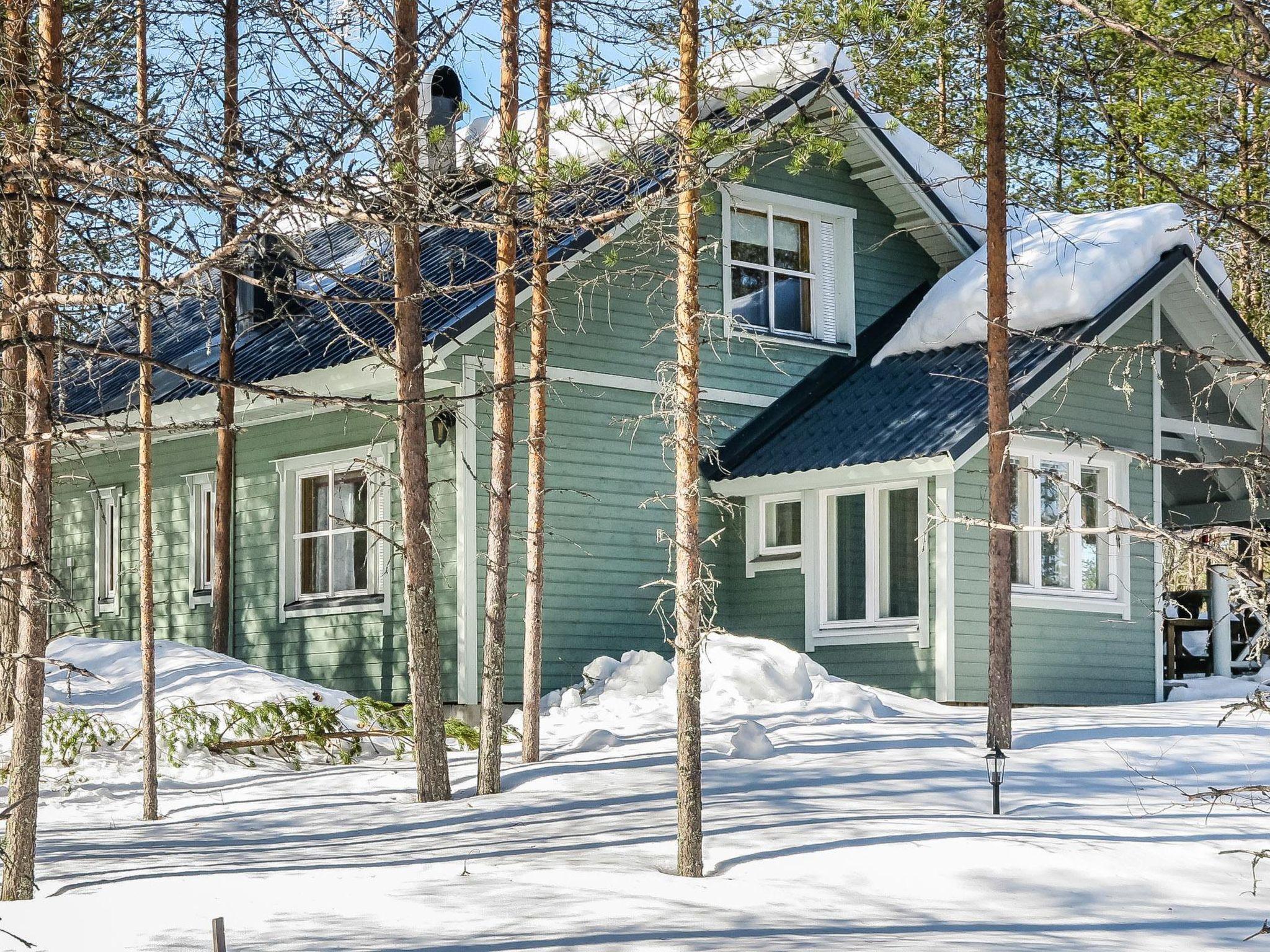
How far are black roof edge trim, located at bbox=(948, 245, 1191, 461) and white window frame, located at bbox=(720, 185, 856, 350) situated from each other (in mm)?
3110

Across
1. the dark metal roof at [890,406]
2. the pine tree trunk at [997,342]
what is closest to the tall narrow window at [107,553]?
the dark metal roof at [890,406]

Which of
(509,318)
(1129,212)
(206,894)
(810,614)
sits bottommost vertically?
(206,894)

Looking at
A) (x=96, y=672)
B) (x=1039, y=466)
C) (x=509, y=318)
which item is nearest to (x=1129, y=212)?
(x=1039, y=466)

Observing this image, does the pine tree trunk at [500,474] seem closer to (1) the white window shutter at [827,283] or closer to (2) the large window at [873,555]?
(2) the large window at [873,555]

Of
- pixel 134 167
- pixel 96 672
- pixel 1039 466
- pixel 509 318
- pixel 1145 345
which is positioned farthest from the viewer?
pixel 1039 466

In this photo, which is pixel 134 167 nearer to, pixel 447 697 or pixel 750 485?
pixel 447 697

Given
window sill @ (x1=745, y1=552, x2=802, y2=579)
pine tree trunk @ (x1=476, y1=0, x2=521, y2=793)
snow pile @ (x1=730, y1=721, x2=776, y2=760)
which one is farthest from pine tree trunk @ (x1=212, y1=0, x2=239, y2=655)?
snow pile @ (x1=730, y1=721, x2=776, y2=760)

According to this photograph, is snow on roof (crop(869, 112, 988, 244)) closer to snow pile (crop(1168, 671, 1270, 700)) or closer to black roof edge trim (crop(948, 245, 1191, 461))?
black roof edge trim (crop(948, 245, 1191, 461))

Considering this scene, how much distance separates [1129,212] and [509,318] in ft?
28.6

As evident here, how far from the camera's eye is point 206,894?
26.8 feet

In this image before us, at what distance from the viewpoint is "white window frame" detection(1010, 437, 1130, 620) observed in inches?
614

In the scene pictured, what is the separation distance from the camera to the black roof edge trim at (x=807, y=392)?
1673cm

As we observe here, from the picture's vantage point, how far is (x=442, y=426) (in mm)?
14820

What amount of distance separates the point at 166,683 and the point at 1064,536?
912 centimetres
